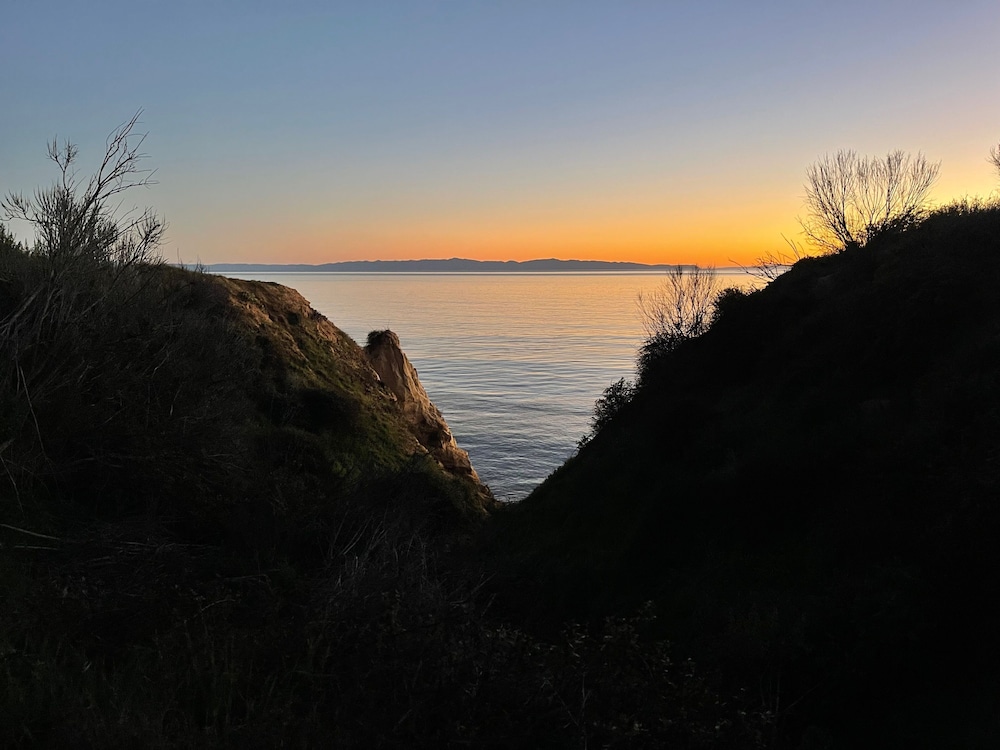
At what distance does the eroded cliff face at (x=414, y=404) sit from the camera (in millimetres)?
33188

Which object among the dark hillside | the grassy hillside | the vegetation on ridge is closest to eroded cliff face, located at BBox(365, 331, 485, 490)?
the dark hillside

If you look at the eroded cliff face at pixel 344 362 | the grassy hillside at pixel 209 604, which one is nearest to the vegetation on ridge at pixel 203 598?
the grassy hillside at pixel 209 604

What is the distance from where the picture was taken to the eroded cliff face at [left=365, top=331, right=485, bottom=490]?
109ft

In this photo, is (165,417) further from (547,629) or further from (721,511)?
(721,511)

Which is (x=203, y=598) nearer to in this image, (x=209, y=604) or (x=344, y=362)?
(x=209, y=604)

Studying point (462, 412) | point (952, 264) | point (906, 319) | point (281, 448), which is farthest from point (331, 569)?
point (462, 412)

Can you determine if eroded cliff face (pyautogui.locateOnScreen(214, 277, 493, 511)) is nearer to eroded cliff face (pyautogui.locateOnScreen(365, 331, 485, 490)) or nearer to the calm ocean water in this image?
eroded cliff face (pyautogui.locateOnScreen(365, 331, 485, 490))

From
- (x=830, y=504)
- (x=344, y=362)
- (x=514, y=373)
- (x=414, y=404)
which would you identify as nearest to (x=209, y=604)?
(x=830, y=504)

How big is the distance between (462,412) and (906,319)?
120 ft

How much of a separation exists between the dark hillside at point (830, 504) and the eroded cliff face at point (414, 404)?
14899 millimetres

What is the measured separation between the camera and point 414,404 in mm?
37219

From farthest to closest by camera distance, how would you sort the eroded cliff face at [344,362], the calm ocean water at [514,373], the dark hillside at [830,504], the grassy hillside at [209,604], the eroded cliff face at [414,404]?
the calm ocean water at [514,373]
the eroded cliff face at [414,404]
the eroded cliff face at [344,362]
the dark hillside at [830,504]
the grassy hillside at [209,604]

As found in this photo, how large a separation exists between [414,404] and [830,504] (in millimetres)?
29541

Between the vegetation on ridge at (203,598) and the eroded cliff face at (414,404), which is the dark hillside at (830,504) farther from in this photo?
the eroded cliff face at (414,404)
